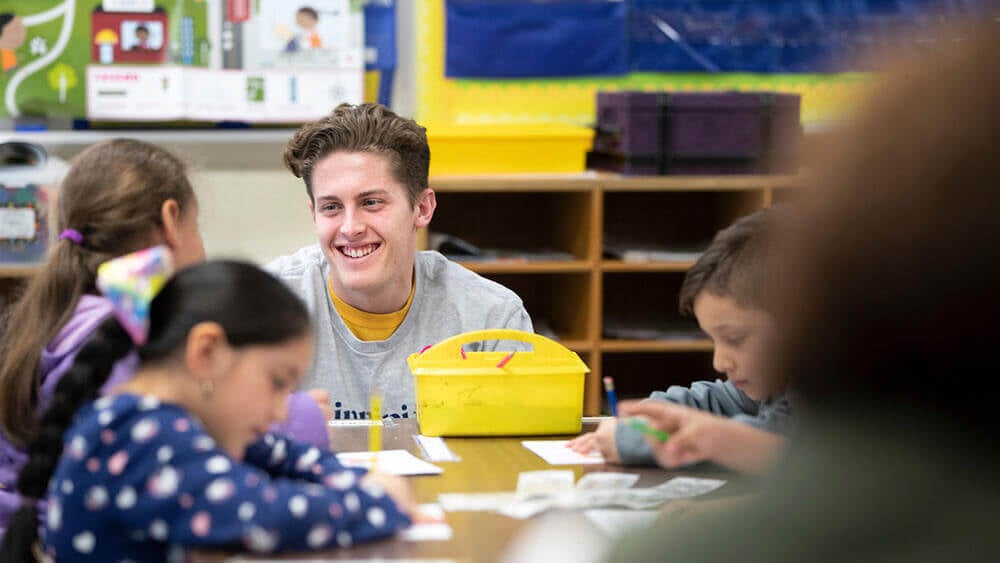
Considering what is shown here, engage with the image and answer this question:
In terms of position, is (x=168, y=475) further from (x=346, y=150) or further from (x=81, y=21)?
(x=81, y=21)

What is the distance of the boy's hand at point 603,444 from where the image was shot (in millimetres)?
1683

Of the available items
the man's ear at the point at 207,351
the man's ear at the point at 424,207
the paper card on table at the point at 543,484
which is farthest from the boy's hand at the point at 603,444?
the man's ear at the point at 424,207

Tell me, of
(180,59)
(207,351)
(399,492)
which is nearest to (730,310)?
(399,492)

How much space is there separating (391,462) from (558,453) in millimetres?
256

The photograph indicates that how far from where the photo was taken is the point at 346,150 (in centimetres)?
246

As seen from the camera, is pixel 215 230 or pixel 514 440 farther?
pixel 215 230

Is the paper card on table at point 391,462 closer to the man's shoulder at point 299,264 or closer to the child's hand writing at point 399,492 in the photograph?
the child's hand writing at point 399,492

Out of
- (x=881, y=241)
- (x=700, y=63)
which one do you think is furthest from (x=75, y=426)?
(x=700, y=63)

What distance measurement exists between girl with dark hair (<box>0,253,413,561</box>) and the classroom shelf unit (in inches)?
101

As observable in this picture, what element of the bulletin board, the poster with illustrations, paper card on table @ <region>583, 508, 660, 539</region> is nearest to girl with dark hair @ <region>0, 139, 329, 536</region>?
paper card on table @ <region>583, 508, 660, 539</region>

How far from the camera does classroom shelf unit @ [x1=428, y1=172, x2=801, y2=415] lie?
4008 mm

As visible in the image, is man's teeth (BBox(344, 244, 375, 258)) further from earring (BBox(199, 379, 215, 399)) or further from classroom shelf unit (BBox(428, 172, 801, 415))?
classroom shelf unit (BBox(428, 172, 801, 415))

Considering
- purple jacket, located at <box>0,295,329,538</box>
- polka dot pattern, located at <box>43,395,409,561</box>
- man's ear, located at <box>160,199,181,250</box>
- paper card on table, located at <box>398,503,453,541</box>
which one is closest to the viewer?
polka dot pattern, located at <box>43,395,409,561</box>

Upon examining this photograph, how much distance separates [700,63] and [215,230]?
6.43 feet
